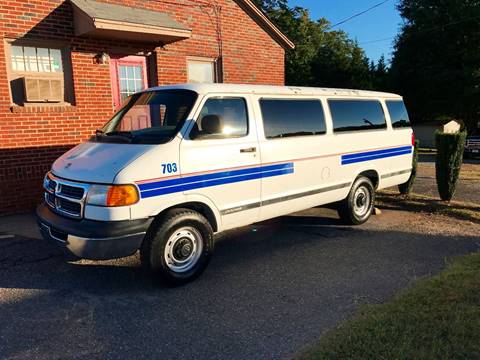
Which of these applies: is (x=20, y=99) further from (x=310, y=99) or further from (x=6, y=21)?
(x=310, y=99)

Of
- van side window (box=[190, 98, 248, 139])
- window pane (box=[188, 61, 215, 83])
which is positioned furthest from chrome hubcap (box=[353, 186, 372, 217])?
window pane (box=[188, 61, 215, 83])

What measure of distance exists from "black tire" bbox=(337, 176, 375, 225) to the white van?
303 mm

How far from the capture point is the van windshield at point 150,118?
457cm

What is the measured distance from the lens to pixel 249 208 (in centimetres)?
516

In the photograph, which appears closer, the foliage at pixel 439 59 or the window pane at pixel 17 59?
the window pane at pixel 17 59

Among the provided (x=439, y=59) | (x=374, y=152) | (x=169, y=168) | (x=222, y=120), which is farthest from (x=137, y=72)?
(x=439, y=59)

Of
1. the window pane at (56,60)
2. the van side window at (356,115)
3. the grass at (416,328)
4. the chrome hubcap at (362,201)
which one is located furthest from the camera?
the window pane at (56,60)

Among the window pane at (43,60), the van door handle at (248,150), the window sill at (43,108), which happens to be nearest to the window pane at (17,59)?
the window pane at (43,60)

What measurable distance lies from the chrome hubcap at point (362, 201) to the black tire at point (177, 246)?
3.12 m

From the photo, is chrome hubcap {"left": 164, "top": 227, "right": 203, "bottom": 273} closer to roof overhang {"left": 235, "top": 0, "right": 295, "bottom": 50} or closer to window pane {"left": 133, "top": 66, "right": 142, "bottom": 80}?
window pane {"left": 133, "top": 66, "right": 142, "bottom": 80}

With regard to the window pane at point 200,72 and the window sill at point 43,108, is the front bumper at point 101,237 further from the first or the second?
the window pane at point 200,72

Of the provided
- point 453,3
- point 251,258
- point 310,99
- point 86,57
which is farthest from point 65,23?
point 453,3

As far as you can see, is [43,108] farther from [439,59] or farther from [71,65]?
[439,59]

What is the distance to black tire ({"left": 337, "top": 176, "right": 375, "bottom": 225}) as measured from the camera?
671 cm
